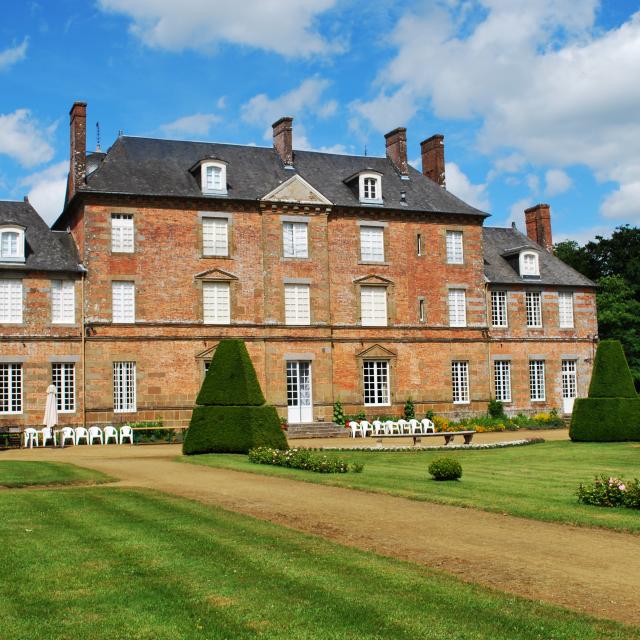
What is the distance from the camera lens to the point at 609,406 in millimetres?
30594

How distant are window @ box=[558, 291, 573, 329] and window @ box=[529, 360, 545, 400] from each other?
2565 millimetres

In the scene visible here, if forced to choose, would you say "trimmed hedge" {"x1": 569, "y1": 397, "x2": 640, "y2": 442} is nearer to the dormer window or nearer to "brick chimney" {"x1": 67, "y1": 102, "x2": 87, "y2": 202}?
"brick chimney" {"x1": 67, "y1": 102, "x2": 87, "y2": 202}

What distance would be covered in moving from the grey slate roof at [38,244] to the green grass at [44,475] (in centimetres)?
1373

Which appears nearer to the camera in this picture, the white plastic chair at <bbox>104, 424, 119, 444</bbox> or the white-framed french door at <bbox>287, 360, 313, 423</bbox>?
the white plastic chair at <bbox>104, 424, 119, 444</bbox>

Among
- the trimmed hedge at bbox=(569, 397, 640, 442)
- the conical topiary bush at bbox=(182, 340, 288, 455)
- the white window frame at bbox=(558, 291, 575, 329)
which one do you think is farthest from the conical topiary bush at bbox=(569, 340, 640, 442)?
the white window frame at bbox=(558, 291, 575, 329)

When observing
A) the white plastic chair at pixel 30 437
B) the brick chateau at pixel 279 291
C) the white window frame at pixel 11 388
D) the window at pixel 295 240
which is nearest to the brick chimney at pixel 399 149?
the brick chateau at pixel 279 291

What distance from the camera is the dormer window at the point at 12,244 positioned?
34562mm

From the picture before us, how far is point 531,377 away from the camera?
143 ft

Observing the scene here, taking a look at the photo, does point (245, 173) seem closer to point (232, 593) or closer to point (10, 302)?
point (10, 302)

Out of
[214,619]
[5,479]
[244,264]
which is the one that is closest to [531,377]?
[244,264]

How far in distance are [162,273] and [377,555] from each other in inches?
1082

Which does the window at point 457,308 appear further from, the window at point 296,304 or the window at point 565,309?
the window at point 296,304

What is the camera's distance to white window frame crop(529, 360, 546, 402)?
43.4 meters

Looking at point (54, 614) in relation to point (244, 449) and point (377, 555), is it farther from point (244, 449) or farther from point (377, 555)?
point (244, 449)
